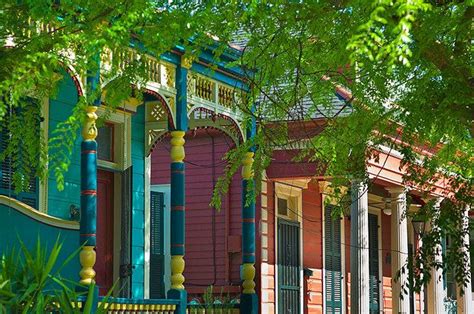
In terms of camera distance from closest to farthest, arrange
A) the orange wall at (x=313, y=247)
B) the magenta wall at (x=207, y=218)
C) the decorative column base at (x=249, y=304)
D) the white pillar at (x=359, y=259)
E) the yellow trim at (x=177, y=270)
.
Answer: the yellow trim at (x=177, y=270) → the decorative column base at (x=249, y=304) → the white pillar at (x=359, y=259) → the magenta wall at (x=207, y=218) → the orange wall at (x=313, y=247)

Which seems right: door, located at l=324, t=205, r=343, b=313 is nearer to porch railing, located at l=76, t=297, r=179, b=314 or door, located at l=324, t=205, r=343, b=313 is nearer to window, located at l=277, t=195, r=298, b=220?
window, located at l=277, t=195, r=298, b=220

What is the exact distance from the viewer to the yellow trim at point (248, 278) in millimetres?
17219

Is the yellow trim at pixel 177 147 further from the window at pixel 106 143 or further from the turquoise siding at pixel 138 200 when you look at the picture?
the turquoise siding at pixel 138 200

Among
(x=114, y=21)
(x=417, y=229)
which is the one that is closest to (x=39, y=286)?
(x=114, y=21)

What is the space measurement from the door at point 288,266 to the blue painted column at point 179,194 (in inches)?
270

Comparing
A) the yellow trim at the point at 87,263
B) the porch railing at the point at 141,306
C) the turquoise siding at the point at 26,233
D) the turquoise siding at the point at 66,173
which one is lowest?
the porch railing at the point at 141,306

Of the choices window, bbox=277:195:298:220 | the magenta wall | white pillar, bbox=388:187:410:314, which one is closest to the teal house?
the magenta wall

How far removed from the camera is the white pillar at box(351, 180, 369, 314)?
20547 mm

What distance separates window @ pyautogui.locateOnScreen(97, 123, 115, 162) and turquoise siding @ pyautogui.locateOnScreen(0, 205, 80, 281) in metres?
3.01

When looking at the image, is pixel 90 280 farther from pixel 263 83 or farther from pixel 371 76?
pixel 371 76

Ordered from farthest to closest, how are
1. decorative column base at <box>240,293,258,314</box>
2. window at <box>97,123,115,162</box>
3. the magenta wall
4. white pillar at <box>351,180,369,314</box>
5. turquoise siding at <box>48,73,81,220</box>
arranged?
the magenta wall, white pillar at <box>351,180,369,314</box>, window at <box>97,123,115,162</box>, decorative column base at <box>240,293,258,314</box>, turquoise siding at <box>48,73,81,220</box>

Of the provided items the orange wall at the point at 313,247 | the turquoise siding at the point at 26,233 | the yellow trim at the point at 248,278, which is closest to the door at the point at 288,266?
the orange wall at the point at 313,247

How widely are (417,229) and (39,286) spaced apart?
9539 millimetres

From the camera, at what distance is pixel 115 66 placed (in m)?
10.3
